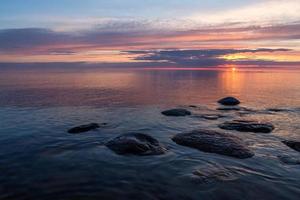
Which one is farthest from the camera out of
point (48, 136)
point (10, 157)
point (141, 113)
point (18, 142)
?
point (141, 113)

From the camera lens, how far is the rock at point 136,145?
2069cm

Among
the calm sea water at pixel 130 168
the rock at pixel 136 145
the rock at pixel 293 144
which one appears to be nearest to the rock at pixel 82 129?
the calm sea water at pixel 130 168

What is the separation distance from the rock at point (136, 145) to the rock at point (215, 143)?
2453 mm

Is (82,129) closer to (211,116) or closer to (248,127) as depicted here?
(248,127)

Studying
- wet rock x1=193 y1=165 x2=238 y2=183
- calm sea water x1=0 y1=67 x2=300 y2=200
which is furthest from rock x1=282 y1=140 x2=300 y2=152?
wet rock x1=193 y1=165 x2=238 y2=183

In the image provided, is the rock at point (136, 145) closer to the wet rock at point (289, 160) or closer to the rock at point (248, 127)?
the wet rock at point (289, 160)

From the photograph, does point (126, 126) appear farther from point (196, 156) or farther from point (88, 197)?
point (88, 197)

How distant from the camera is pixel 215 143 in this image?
72.6 feet

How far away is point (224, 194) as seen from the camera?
14547mm

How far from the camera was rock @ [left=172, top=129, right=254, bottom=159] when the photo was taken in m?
20.8

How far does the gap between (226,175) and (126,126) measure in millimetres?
15225

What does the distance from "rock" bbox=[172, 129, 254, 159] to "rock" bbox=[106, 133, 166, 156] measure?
2453 millimetres

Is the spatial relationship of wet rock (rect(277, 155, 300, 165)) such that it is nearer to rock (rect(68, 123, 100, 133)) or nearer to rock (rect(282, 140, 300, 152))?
rock (rect(282, 140, 300, 152))

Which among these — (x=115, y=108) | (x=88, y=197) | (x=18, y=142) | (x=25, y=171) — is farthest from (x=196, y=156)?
(x=115, y=108)
